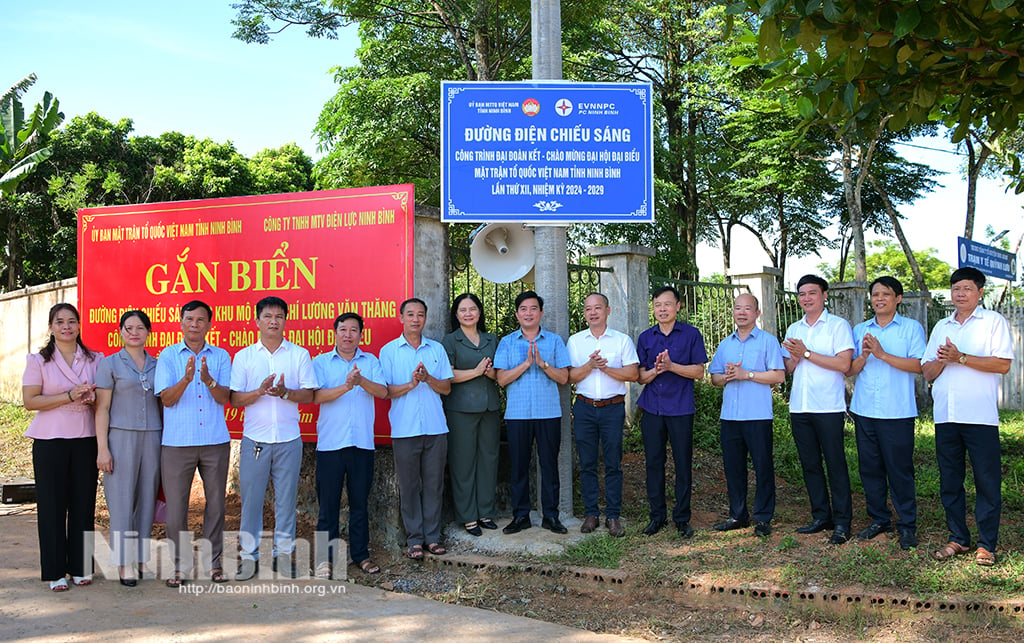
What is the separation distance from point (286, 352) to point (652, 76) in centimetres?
1765

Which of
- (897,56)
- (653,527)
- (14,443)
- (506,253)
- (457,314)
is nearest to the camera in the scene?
(897,56)

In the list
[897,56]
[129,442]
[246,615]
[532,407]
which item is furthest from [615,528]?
[897,56]

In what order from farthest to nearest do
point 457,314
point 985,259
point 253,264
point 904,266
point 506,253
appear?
point 904,266
point 985,259
point 253,264
point 506,253
point 457,314

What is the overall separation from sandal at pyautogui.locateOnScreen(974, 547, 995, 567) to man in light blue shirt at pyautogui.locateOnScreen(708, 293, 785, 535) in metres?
1.21

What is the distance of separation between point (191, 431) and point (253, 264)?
1913mm

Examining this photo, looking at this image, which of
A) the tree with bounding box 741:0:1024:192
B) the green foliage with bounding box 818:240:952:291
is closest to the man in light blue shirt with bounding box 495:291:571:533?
the tree with bounding box 741:0:1024:192

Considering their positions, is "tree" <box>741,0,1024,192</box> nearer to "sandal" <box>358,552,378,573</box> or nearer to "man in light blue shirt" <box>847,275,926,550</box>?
"man in light blue shirt" <box>847,275,926,550</box>

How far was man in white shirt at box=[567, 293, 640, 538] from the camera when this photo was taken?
5.79m

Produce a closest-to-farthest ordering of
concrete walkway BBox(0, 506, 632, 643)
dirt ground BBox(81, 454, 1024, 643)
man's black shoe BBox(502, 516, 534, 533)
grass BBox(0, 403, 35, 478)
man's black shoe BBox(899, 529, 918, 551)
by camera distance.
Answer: concrete walkway BBox(0, 506, 632, 643), dirt ground BBox(81, 454, 1024, 643), man's black shoe BBox(899, 529, 918, 551), man's black shoe BBox(502, 516, 534, 533), grass BBox(0, 403, 35, 478)

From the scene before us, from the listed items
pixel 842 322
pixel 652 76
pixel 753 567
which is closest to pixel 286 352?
pixel 753 567

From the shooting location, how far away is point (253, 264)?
6629 millimetres

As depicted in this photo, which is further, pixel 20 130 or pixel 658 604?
pixel 20 130

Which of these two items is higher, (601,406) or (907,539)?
(601,406)

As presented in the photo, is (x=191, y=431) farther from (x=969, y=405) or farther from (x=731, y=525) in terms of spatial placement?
(x=969, y=405)
